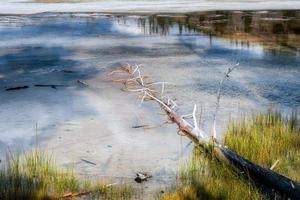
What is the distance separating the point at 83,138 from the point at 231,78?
15.6ft

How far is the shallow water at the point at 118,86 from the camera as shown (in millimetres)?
6914

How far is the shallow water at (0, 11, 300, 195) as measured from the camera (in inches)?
272

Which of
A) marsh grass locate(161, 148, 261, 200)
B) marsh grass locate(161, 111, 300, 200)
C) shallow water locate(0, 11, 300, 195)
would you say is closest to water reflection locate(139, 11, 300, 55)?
shallow water locate(0, 11, 300, 195)

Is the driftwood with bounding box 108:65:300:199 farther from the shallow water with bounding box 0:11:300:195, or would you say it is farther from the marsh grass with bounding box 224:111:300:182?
the marsh grass with bounding box 224:111:300:182

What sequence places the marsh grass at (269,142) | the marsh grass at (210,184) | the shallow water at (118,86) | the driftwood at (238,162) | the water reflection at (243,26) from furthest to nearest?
1. the water reflection at (243,26)
2. the shallow water at (118,86)
3. the marsh grass at (269,142)
4. the marsh grass at (210,184)
5. the driftwood at (238,162)

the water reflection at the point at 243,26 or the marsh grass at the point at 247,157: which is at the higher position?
the water reflection at the point at 243,26

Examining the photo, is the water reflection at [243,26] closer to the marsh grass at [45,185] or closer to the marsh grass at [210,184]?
the marsh grass at [210,184]

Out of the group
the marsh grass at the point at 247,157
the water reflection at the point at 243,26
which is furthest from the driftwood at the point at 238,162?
the water reflection at the point at 243,26

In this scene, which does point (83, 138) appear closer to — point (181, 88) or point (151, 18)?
point (181, 88)

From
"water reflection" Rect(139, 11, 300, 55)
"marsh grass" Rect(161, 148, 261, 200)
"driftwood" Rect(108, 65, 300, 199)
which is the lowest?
"marsh grass" Rect(161, 148, 261, 200)

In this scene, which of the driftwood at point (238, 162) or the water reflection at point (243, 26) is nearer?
the driftwood at point (238, 162)

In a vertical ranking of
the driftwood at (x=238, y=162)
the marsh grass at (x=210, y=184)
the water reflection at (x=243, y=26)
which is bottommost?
the marsh grass at (x=210, y=184)

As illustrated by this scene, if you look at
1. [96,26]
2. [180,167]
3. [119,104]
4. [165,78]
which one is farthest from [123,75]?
[96,26]

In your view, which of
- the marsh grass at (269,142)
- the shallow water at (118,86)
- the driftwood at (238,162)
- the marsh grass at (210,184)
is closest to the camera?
the driftwood at (238,162)
